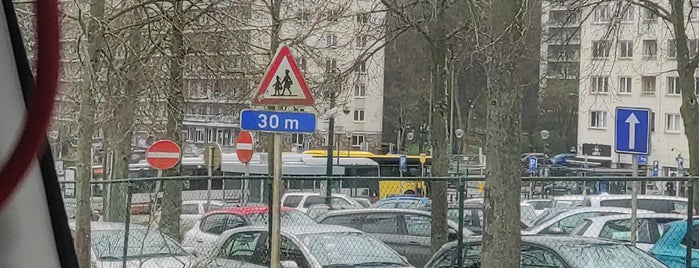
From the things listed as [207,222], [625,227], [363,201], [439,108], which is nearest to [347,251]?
[625,227]

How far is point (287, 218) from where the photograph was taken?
44.0 ft

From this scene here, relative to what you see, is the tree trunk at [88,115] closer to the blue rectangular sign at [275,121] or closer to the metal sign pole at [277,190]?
the blue rectangular sign at [275,121]

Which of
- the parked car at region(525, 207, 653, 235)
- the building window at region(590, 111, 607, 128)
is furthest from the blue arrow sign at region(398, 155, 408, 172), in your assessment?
the building window at region(590, 111, 607, 128)

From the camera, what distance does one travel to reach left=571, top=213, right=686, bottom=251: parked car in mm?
12492

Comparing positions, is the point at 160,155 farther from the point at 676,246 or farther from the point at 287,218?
the point at 676,246

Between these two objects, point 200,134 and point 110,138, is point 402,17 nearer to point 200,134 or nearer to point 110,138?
point 110,138

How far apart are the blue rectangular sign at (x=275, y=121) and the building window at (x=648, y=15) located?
946 centimetres

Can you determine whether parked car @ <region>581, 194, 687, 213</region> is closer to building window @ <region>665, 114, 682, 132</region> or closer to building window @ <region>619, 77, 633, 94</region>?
building window @ <region>619, 77, 633, 94</region>

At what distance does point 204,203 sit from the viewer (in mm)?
14500

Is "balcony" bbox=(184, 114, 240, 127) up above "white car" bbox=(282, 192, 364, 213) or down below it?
above

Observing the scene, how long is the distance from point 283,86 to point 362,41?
29.8 feet

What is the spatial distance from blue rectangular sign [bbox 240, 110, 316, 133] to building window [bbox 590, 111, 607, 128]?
47.7 m

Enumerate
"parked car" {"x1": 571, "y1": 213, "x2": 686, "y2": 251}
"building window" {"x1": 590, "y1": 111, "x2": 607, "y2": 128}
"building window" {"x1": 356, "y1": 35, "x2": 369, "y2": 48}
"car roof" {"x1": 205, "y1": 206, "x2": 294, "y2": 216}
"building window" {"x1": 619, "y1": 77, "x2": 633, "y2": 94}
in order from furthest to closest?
"building window" {"x1": 590, "y1": 111, "x2": 607, "y2": 128} < "building window" {"x1": 619, "y1": 77, "x2": 633, "y2": 94} < "building window" {"x1": 356, "y1": 35, "x2": 369, "y2": 48} < "parked car" {"x1": 571, "y1": 213, "x2": 686, "y2": 251} < "car roof" {"x1": 205, "y1": 206, "x2": 294, "y2": 216}

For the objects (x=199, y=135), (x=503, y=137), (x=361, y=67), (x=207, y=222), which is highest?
(x=361, y=67)
